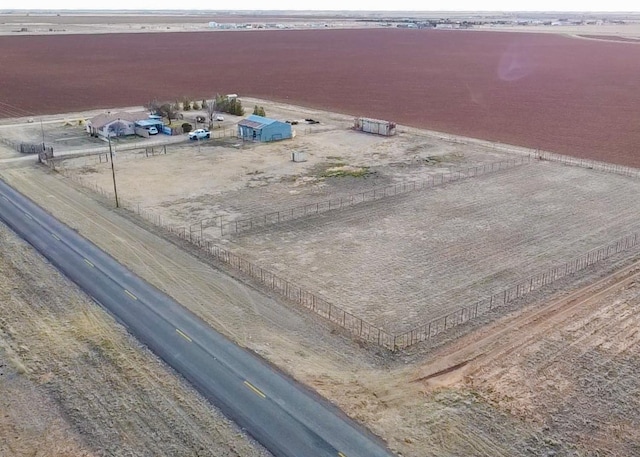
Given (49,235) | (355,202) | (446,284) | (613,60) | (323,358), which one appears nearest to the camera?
(323,358)

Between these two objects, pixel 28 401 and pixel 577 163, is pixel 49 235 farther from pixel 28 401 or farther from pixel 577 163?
pixel 577 163

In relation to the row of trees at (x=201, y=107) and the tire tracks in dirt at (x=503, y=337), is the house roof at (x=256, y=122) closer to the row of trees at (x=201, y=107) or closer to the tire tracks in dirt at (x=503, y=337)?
the row of trees at (x=201, y=107)

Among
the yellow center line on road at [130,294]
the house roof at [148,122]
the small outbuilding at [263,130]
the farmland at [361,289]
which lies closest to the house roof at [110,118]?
the house roof at [148,122]

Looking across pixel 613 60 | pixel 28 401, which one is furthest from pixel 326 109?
pixel 613 60

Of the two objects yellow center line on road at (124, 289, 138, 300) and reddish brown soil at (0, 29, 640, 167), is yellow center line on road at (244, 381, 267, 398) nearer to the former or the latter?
yellow center line on road at (124, 289, 138, 300)

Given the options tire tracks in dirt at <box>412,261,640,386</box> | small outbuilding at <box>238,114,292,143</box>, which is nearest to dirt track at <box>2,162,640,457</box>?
tire tracks in dirt at <box>412,261,640,386</box>
